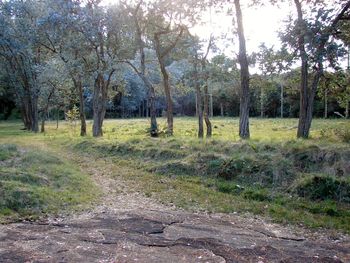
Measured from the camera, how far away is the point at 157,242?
25.6 ft

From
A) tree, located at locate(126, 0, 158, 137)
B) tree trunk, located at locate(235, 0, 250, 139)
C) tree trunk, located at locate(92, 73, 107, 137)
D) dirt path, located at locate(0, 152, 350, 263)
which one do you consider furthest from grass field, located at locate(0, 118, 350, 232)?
tree trunk, located at locate(92, 73, 107, 137)

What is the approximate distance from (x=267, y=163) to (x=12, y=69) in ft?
125

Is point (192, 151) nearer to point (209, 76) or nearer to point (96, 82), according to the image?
point (209, 76)

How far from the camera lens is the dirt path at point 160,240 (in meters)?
6.96

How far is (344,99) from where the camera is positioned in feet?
73.3

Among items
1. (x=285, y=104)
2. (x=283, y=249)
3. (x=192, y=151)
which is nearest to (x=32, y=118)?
(x=192, y=151)

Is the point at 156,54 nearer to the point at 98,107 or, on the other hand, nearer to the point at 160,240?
the point at 98,107

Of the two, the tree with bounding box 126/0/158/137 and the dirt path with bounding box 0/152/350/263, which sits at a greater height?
the tree with bounding box 126/0/158/137

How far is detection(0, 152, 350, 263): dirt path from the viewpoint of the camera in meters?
6.96

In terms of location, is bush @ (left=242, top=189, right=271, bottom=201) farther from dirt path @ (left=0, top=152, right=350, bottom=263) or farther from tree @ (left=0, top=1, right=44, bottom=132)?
tree @ (left=0, top=1, right=44, bottom=132)

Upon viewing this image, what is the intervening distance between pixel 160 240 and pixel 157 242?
148 millimetres

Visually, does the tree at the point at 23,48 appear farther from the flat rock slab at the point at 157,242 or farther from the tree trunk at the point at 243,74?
the flat rock slab at the point at 157,242

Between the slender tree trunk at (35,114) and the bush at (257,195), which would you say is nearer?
the bush at (257,195)

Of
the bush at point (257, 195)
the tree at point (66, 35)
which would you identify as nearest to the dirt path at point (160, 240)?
the bush at point (257, 195)
